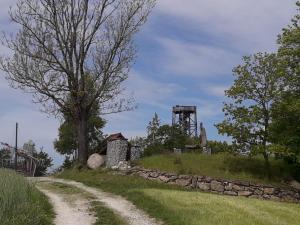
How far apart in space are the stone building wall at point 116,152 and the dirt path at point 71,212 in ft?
37.2

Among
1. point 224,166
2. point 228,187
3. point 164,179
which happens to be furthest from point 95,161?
point 228,187

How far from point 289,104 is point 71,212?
1534 centimetres

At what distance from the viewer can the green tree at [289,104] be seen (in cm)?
2831

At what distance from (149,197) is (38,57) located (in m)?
16.5

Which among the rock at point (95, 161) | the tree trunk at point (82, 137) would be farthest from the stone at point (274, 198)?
the tree trunk at point (82, 137)

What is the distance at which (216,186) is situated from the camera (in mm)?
28453

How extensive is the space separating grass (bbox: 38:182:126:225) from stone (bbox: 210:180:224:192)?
7634 millimetres

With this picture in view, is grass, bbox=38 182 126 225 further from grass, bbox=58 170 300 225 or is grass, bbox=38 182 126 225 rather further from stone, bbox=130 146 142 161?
stone, bbox=130 146 142 161

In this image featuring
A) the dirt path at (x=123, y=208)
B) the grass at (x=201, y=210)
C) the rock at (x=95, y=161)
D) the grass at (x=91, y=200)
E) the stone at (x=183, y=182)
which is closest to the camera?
the grass at (x=91, y=200)

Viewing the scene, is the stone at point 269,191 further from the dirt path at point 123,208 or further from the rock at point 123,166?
the dirt path at point 123,208

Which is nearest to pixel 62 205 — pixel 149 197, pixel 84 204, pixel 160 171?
pixel 84 204

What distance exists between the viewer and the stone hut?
32.4 m

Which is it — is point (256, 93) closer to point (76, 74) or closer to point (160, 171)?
point (160, 171)

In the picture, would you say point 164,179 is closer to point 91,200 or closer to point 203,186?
point 203,186
